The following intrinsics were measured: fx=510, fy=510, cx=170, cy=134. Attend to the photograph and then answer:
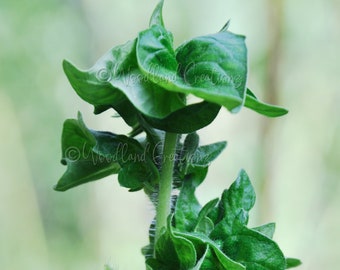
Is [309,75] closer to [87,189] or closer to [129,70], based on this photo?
[87,189]

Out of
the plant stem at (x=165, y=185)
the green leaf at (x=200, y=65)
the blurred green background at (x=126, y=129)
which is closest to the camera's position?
the green leaf at (x=200, y=65)

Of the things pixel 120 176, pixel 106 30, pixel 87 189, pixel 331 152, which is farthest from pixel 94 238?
pixel 120 176

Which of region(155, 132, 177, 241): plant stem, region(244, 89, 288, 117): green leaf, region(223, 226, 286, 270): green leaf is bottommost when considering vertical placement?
region(223, 226, 286, 270): green leaf

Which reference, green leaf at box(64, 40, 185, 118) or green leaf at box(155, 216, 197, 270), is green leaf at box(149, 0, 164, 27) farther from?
green leaf at box(155, 216, 197, 270)

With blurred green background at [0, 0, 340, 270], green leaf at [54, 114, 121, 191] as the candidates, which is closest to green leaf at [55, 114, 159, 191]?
green leaf at [54, 114, 121, 191]

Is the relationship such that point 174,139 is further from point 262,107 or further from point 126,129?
point 126,129

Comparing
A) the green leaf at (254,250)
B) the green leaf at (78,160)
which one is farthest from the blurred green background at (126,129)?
the green leaf at (254,250)

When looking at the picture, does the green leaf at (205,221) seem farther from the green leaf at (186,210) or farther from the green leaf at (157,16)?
the green leaf at (157,16)
